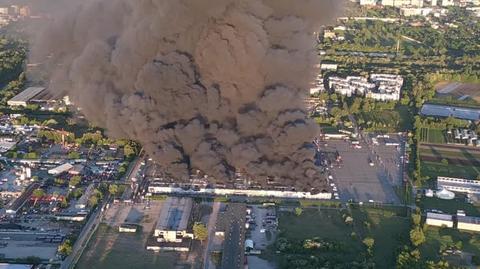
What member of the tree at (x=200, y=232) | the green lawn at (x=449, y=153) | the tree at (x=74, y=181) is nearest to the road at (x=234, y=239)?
the tree at (x=200, y=232)

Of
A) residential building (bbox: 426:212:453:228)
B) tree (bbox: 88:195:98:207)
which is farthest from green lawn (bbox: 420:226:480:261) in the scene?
tree (bbox: 88:195:98:207)

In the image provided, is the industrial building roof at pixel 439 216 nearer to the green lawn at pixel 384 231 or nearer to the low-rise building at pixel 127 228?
the green lawn at pixel 384 231

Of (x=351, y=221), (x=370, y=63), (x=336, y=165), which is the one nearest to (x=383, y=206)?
(x=351, y=221)

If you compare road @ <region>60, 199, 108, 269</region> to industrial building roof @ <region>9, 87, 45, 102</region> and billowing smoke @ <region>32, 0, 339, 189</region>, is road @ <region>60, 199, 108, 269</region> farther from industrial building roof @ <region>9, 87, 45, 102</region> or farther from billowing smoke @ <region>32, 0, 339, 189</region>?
industrial building roof @ <region>9, 87, 45, 102</region>

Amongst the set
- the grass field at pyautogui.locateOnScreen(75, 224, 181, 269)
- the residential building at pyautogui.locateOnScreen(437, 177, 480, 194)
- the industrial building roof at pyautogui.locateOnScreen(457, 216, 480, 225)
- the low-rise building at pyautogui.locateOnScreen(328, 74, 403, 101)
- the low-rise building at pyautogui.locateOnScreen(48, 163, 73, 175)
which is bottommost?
the grass field at pyautogui.locateOnScreen(75, 224, 181, 269)

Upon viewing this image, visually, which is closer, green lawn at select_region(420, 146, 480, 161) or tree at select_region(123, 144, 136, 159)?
tree at select_region(123, 144, 136, 159)

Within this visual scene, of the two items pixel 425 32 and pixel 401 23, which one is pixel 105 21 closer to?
pixel 425 32

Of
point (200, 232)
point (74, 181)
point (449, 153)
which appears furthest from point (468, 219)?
point (74, 181)
